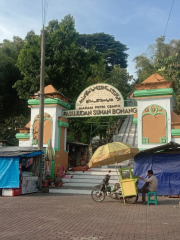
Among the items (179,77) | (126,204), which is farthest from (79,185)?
(179,77)

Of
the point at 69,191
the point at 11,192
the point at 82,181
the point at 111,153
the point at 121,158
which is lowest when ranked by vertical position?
the point at 69,191

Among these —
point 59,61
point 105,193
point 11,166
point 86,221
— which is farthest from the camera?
point 59,61

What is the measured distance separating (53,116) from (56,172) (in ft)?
10.5

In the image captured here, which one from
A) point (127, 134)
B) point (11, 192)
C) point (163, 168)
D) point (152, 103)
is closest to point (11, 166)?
point (11, 192)

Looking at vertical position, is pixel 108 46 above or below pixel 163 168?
above

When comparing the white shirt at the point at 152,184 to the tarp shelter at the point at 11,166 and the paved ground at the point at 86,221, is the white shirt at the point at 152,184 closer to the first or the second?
the paved ground at the point at 86,221

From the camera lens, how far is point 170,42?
37406 millimetres

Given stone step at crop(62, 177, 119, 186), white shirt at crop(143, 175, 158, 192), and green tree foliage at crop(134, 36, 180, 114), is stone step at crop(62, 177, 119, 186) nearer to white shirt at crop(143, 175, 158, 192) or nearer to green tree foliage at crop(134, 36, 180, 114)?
white shirt at crop(143, 175, 158, 192)

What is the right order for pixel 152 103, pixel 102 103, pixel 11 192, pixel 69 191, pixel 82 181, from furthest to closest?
pixel 102 103 < pixel 82 181 < pixel 152 103 < pixel 69 191 < pixel 11 192

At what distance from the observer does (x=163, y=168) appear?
39.6 feet

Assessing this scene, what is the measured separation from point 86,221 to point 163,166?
6.25m

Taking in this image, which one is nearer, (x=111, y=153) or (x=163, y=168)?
(x=111, y=153)

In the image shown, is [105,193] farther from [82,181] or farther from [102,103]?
[102,103]

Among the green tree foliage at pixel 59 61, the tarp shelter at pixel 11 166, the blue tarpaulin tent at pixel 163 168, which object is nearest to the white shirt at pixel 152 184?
the blue tarpaulin tent at pixel 163 168
